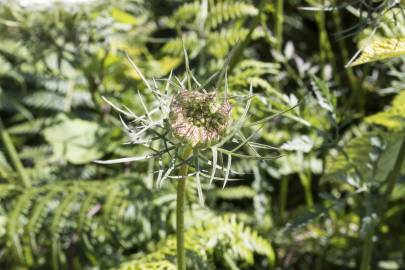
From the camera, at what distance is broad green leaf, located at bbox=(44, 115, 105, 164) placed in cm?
186

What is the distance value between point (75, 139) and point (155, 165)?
11.1 inches

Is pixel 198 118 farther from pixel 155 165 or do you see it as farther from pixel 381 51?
pixel 155 165

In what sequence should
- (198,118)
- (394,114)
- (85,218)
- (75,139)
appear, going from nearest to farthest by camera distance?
(198,118) → (394,114) → (85,218) → (75,139)

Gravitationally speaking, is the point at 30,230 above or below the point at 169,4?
below

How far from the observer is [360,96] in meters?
2.05

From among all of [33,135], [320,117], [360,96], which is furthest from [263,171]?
[33,135]

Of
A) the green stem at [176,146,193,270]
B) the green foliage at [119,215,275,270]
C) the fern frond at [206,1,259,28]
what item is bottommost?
the green foliage at [119,215,275,270]

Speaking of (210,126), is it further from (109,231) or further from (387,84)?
(387,84)

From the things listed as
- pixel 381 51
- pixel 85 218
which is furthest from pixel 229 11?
pixel 381 51

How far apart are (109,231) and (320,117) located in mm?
684

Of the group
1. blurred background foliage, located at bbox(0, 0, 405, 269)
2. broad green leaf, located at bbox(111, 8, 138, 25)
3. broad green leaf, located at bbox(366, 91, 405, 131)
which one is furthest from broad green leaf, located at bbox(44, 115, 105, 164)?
broad green leaf, located at bbox(366, 91, 405, 131)

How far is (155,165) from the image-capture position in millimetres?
1820

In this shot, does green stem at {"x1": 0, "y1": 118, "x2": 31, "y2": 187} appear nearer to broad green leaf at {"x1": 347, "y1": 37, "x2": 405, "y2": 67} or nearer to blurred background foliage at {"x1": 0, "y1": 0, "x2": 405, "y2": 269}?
Result: blurred background foliage at {"x1": 0, "y1": 0, "x2": 405, "y2": 269}

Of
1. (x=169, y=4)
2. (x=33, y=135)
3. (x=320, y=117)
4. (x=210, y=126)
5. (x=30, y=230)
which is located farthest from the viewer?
(x=169, y=4)
